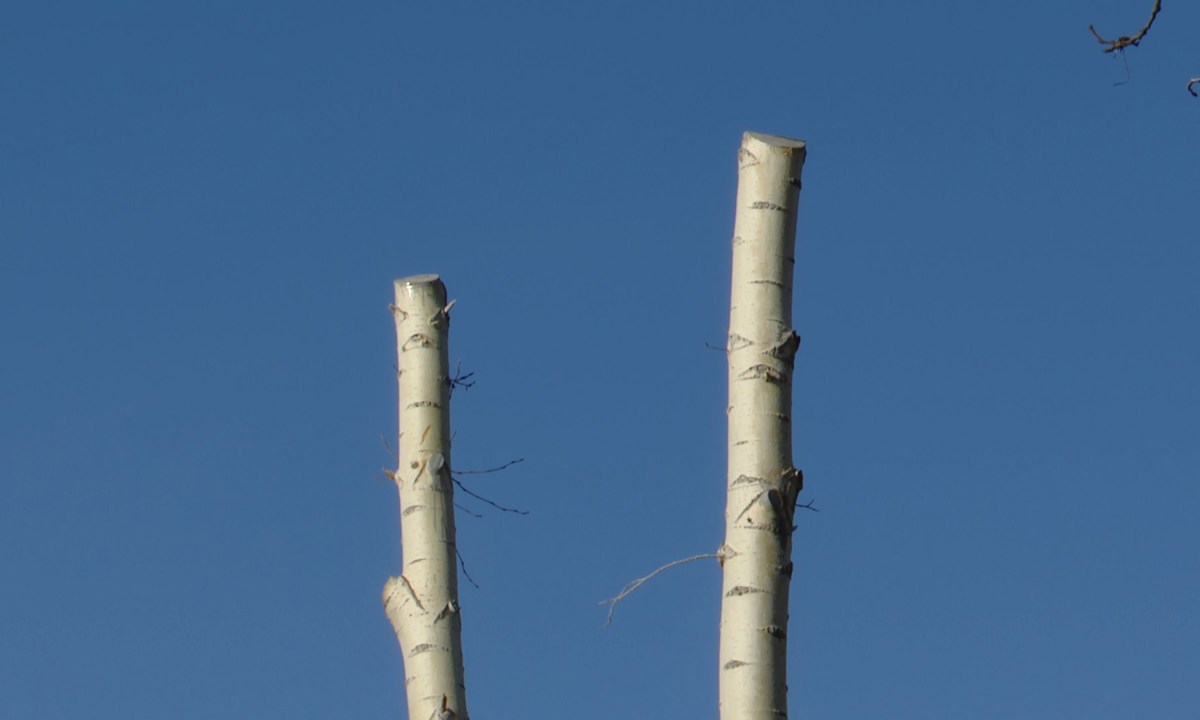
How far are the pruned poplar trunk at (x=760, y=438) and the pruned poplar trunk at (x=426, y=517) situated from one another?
190 centimetres

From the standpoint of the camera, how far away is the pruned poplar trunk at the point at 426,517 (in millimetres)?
7777

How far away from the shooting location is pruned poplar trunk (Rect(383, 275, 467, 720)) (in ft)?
25.5

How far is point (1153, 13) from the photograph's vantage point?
6340 mm

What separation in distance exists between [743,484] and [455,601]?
2.10m

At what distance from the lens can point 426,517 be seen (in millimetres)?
8148

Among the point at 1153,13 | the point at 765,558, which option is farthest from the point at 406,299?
the point at 1153,13

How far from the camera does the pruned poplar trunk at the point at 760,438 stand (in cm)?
621

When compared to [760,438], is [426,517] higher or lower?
higher

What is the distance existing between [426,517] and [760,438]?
7.32ft

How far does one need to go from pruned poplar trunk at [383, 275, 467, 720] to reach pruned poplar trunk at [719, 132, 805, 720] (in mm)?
1904

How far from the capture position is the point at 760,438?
6488 mm

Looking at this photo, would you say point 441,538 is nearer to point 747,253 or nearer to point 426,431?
point 426,431

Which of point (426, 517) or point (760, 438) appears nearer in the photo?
point (760, 438)

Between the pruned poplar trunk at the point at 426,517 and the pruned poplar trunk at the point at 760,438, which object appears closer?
the pruned poplar trunk at the point at 760,438
